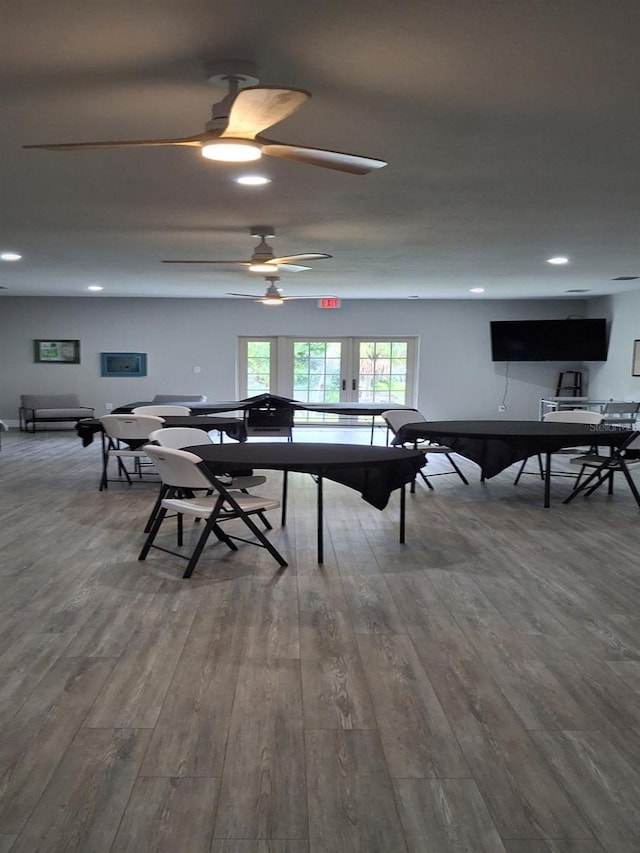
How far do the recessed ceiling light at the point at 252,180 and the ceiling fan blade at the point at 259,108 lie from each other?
5.23 ft

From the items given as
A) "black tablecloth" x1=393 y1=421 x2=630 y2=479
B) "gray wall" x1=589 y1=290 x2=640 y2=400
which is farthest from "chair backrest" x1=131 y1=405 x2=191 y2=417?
"gray wall" x1=589 y1=290 x2=640 y2=400

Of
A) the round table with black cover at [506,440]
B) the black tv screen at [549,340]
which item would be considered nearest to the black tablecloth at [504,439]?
the round table with black cover at [506,440]

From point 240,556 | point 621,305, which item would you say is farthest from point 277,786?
point 621,305

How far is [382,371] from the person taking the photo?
41.5ft

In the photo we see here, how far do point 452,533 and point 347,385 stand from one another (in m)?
7.74

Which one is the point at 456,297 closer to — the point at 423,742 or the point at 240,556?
the point at 240,556

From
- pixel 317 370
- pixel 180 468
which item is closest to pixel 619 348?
pixel 317 370

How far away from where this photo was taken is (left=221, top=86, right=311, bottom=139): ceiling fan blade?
2.18m

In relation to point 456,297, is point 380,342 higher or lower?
lower

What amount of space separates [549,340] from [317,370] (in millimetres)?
4099

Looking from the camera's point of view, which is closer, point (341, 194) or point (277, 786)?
point (277, 786)

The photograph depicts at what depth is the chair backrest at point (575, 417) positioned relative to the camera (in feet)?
23.9

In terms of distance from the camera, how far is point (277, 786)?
6.78ft

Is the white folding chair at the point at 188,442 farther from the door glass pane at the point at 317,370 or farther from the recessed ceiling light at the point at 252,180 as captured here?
the door glass pane at the point at 317,370
